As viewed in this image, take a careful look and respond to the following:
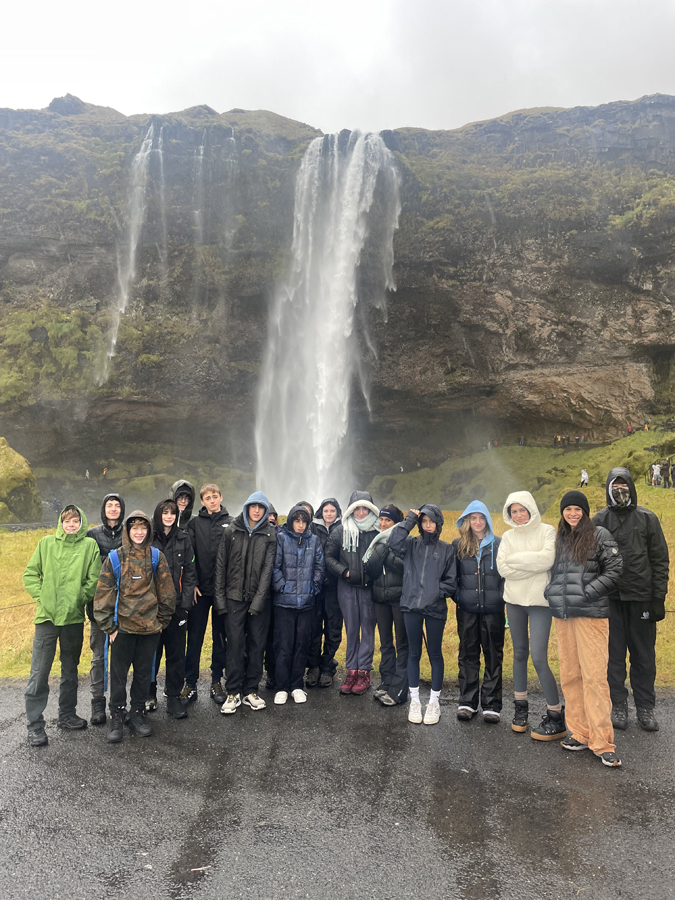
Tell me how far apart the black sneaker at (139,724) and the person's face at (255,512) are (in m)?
2.28

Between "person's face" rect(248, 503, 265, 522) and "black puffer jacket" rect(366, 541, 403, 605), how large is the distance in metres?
1.38

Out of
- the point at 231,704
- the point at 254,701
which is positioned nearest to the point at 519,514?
the point at 254,701

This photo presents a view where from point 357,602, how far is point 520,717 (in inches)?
83.7

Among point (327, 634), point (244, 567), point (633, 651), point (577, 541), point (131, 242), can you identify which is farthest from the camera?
point (131, 242)

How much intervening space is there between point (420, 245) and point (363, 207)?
4092mm

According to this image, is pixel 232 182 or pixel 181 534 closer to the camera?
pixel 181 534

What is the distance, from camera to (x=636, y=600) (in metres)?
5.87

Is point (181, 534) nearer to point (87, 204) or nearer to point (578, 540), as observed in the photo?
point (578, 540)

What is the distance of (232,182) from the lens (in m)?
34.1

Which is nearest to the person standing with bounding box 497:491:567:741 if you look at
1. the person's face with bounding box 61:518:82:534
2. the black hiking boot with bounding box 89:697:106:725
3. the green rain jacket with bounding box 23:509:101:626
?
the black hiking boot with bounding box 89:697:106:725

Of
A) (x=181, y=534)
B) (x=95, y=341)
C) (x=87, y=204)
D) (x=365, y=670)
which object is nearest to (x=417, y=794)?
(x=365, y=670)

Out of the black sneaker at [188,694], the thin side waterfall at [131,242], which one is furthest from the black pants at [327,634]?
the thin side waterfall at [131,242]

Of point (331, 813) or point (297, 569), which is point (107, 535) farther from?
point (331, 813)

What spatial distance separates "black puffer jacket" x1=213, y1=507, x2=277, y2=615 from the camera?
20.6 feet
